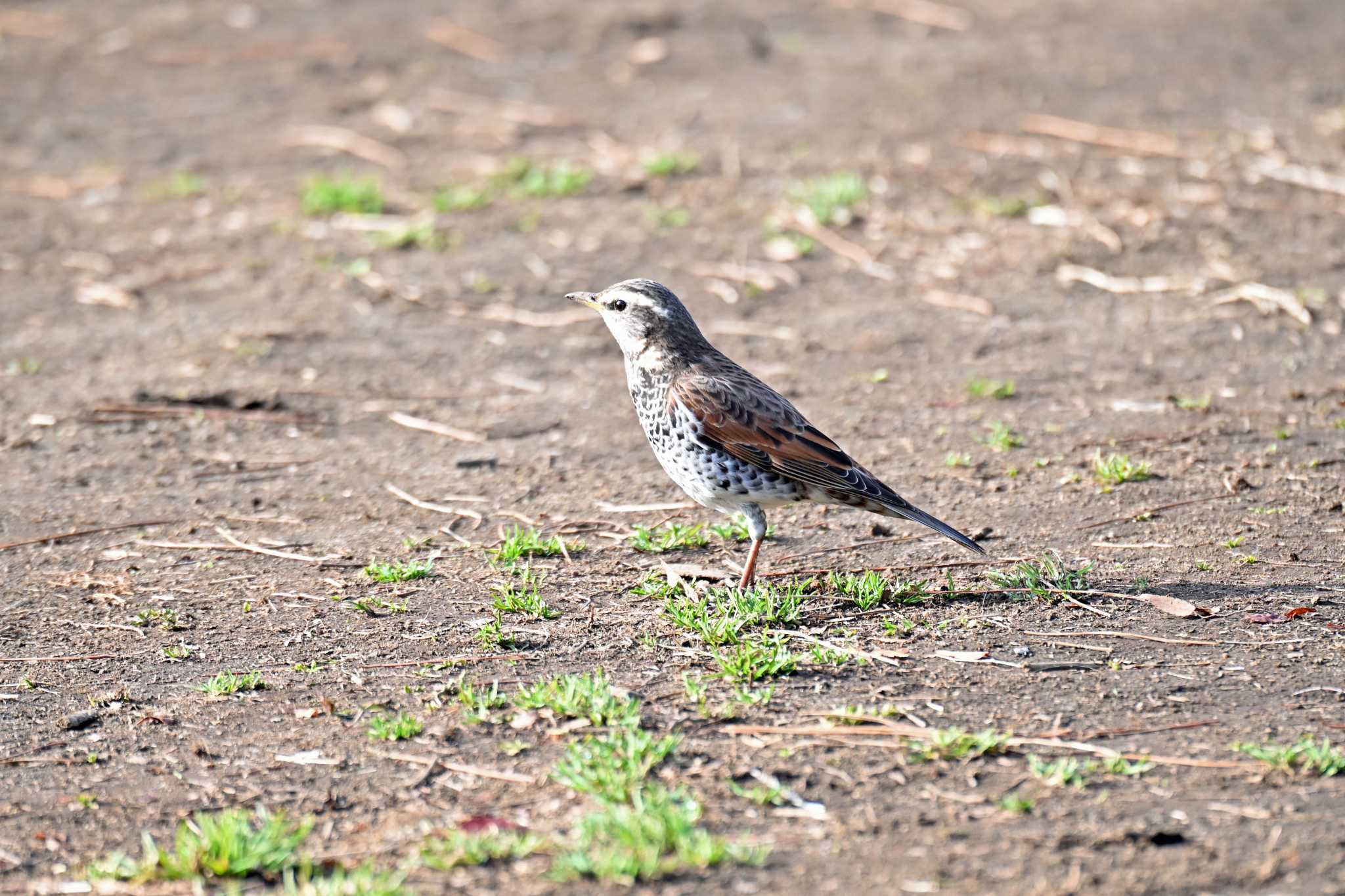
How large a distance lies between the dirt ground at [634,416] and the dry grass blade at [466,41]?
0.23 feet

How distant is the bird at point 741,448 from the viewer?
6445 mm

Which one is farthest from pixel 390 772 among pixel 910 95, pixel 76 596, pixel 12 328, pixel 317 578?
pixel 910 95

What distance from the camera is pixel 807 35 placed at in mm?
17312

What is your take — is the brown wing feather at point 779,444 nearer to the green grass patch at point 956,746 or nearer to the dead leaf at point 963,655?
the dead leaf at point 963,655

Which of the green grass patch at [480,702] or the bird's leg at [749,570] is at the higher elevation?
the bird's leg at [749,570]

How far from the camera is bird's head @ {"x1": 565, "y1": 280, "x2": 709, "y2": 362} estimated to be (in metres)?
6.96

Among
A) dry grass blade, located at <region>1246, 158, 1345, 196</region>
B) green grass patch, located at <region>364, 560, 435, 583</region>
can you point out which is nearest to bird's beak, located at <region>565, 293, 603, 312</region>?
green grass patch, located at <region>364, 560, 435, 583</region>

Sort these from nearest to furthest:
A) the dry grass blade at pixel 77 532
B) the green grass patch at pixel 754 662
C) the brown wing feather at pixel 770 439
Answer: the green grass patch at pixel 754 662, the brown wing feather at pixel 770 439, the dry grass blade at pixel 77 532

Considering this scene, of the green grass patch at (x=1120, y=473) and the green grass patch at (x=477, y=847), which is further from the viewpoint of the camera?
the green grass patch at (x=1120, y=473)

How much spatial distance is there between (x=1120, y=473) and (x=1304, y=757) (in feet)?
9.52

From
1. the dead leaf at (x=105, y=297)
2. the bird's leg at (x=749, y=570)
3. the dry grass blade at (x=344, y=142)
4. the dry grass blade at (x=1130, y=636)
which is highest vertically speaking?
the dry grass blade at (x=1130, y=636)

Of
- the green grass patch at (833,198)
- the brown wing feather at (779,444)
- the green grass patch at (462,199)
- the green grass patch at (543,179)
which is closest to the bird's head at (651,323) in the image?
the brown wing feather at (779,444)

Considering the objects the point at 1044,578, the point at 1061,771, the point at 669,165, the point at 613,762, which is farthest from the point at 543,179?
the point at 1061,771

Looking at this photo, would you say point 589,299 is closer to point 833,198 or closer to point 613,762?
point 613,762
